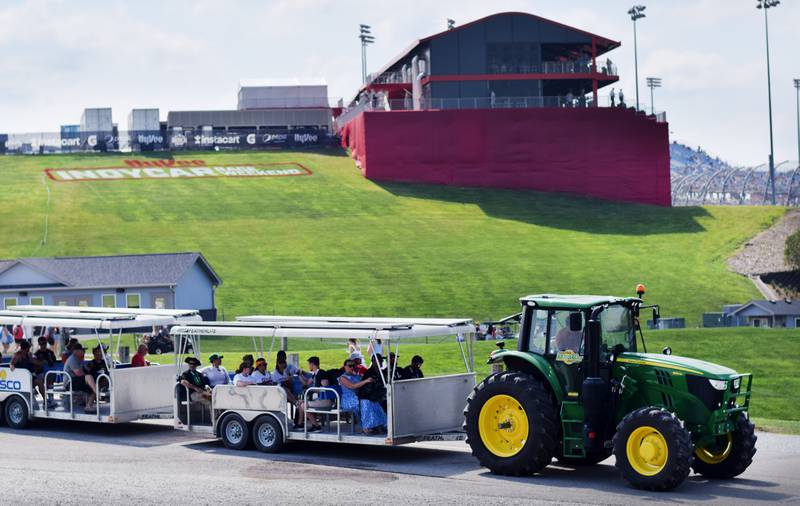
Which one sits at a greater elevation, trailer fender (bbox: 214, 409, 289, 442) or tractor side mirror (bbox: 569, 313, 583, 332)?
tractor side mirror (bbox: 569, 313, 583, 332)

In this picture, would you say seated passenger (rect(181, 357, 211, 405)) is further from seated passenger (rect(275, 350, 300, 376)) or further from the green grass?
the green grass

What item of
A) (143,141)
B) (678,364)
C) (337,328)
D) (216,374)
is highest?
(143,141)

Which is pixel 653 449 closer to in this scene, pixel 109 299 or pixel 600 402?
pixel 600 402

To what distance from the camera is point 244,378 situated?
2086 cm

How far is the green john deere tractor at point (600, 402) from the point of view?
16.0 metres

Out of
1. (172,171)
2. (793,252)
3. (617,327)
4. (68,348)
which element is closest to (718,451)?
(617,327)

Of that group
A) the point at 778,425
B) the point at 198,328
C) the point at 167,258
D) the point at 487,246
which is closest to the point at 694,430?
the point at 778,425

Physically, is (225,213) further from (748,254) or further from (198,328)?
(198,328)

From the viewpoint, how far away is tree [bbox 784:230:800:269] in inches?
2557

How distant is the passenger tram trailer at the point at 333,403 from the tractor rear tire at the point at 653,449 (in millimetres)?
3586

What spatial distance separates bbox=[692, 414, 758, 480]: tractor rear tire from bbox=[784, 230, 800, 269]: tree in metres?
50.8

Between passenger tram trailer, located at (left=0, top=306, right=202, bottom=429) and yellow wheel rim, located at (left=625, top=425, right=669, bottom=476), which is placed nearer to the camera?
yellow wheel rim, located at (left=625, top=425, right=669, bottom=476)

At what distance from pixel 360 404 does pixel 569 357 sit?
13.2 ft

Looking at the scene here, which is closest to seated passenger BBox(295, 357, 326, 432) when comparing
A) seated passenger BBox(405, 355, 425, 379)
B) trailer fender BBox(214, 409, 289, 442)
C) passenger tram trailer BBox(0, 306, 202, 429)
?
trailer fender BBox(214, 409, 289, 442)
